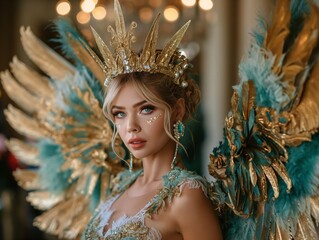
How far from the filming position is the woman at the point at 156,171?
1774mm

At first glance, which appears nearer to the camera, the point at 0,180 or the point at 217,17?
the point at 0,180

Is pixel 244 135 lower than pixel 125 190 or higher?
higher

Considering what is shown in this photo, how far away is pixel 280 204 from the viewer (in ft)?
6.25

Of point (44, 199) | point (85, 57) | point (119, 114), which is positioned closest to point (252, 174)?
point (119, 114)

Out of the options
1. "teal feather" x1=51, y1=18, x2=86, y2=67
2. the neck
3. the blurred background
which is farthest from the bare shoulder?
the blurred background

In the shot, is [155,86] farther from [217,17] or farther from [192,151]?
[217,17]

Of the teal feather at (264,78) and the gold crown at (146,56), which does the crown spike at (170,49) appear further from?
the teal feather at (264,78)

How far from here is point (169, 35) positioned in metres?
5.20

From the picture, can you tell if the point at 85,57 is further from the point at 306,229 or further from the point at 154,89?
the point at 306,229

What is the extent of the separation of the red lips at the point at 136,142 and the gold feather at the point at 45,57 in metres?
0.77

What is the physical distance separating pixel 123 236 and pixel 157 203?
0.13 meters

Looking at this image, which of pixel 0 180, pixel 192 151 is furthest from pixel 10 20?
pixel 192 151

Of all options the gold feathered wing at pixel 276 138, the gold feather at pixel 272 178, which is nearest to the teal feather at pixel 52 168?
the gold feathered wing at pixel 276 138

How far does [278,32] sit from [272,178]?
0.46m
